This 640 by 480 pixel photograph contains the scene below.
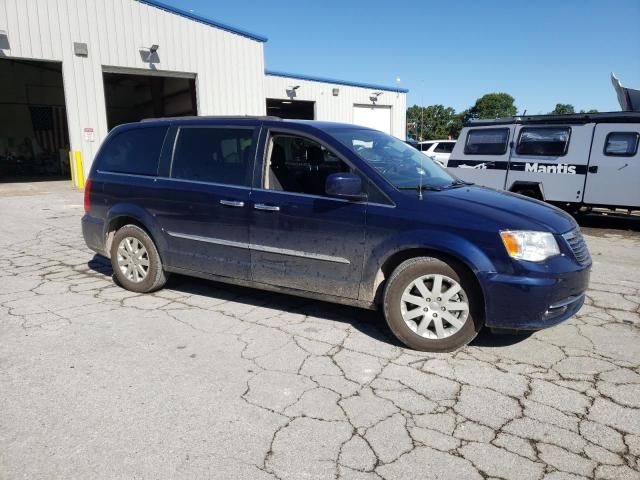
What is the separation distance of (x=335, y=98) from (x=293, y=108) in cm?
473

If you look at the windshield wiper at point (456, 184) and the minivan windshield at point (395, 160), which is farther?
the windshield wiper at point (456, 184)

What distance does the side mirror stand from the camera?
12.1 feet

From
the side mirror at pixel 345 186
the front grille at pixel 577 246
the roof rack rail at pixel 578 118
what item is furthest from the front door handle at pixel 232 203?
the roof rack rail at pixel 578 118

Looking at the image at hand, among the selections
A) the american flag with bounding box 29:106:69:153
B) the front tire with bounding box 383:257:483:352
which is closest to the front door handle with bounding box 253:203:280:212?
Result: the front tire with bounding box 383:257:483:352

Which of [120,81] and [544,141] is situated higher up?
[120,81]

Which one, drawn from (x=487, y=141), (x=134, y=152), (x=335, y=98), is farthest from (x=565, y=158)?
(x=335, y=98)

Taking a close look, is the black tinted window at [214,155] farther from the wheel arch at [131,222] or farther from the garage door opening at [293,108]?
the garage door opening at [293,108]

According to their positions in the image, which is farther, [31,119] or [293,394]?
[31,119]

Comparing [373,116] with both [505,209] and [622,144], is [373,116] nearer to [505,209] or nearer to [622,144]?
[622,144]

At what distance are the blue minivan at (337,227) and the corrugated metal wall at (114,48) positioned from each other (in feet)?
40.9

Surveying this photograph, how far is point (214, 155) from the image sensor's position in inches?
182

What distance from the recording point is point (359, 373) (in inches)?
134

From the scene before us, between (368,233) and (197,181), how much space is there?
6.07 feet

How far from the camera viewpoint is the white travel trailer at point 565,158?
8695 mm
